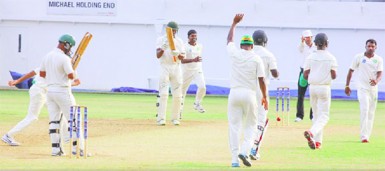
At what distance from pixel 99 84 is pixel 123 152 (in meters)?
29.9

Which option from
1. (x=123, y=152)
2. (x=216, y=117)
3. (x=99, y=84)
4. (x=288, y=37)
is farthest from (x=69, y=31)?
(x=123, y=152)

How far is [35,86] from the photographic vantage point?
21.3 meters

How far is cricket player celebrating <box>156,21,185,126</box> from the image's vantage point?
27.9m

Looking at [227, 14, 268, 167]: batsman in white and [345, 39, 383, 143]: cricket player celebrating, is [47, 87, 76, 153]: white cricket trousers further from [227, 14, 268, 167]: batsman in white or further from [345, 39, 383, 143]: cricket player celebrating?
[345, 39, 383, 143]: cricket player celebrating

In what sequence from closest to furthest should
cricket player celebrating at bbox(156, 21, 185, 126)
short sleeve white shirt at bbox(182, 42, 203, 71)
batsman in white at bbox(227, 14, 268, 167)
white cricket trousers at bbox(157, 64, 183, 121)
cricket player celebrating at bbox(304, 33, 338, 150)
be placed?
batsman in white at bbox(227, 14, 268, 167) → cricket player celebrating at bbox(304, 33, 338, 150) → cricket player celebrating at bbox(156, 21, 185, 126) → white cricket trousers at bbox(157, 64, 183, 121) → short sleeve white shirt at bbox(182, 42, 203, 71)

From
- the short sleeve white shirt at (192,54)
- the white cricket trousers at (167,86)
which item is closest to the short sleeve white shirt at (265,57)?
the white cricket trousers at (167,86)

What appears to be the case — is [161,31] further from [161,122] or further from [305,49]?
[161,122]

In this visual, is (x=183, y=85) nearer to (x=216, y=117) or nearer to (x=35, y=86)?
(x=216, y=117)

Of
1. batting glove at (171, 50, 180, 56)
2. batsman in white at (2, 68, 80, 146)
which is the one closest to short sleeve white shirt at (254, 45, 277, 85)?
batsman in white at (2, 68, 80, 146)

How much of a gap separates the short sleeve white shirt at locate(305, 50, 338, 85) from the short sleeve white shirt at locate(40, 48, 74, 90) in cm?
504

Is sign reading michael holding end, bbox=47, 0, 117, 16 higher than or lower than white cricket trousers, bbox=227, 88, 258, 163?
higher

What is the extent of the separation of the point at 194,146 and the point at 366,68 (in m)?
4.40

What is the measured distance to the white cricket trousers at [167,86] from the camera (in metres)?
28.2

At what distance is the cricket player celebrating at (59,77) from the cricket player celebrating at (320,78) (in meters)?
4.98
